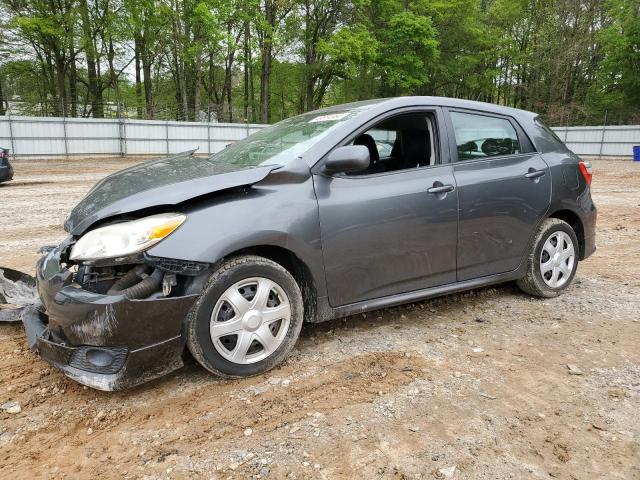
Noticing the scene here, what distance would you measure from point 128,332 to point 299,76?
3804 cm

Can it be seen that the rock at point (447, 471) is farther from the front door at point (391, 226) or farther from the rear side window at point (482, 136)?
the rear side window at point (482, 136)

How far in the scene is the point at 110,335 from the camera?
7.83 ft

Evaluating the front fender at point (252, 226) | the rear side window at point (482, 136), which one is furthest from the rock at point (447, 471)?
the rear side window at point (482, 136)

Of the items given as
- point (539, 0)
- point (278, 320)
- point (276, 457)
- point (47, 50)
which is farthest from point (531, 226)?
point (539, 0)

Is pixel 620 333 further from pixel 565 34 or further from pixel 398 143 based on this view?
pixel 565 34

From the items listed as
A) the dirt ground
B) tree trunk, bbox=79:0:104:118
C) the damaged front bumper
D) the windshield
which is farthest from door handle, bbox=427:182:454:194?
tree trunk, bbox=79:0:104:118

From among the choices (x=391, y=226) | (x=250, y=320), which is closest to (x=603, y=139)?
(x=391, y=226)

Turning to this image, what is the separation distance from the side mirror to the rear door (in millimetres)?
952

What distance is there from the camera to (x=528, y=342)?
3410 mm

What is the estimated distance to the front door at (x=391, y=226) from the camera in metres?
3.00

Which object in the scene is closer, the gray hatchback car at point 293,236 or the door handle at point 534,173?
the gray hatchback car at point 293,236

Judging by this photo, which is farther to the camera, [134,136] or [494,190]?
[134,136]

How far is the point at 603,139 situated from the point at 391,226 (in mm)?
30481

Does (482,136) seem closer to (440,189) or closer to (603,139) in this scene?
(440,189)
